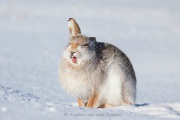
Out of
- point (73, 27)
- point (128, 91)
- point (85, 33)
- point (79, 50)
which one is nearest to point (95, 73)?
point (79, 50)

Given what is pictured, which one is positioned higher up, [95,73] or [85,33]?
[85,33]

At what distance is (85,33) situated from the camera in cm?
1609

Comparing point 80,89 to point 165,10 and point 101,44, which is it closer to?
point 101,44

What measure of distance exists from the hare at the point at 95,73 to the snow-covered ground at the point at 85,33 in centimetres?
27

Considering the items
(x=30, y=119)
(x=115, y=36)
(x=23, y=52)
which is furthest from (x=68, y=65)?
(x=115, y=36)

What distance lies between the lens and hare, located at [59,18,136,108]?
16.0 ft

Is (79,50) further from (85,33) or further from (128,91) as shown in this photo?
(85,33)

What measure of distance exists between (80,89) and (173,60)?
25.9ft

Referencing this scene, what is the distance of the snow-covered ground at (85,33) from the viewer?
3873 mm

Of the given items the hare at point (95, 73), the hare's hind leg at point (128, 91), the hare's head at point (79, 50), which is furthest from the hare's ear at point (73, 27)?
the hare's hind leg at point (128, 91)

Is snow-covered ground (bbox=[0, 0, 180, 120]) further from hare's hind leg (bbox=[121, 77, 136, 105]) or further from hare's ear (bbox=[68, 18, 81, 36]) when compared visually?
hare's ear (bbox=[68, 18, 81, 36])

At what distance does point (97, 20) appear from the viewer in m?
20.2

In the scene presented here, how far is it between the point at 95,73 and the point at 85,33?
11.2m

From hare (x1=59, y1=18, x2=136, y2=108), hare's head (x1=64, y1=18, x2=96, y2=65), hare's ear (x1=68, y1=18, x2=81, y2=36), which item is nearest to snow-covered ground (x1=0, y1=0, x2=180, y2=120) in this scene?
hare (x1=59, y1=18, x2=136, y2=108)
